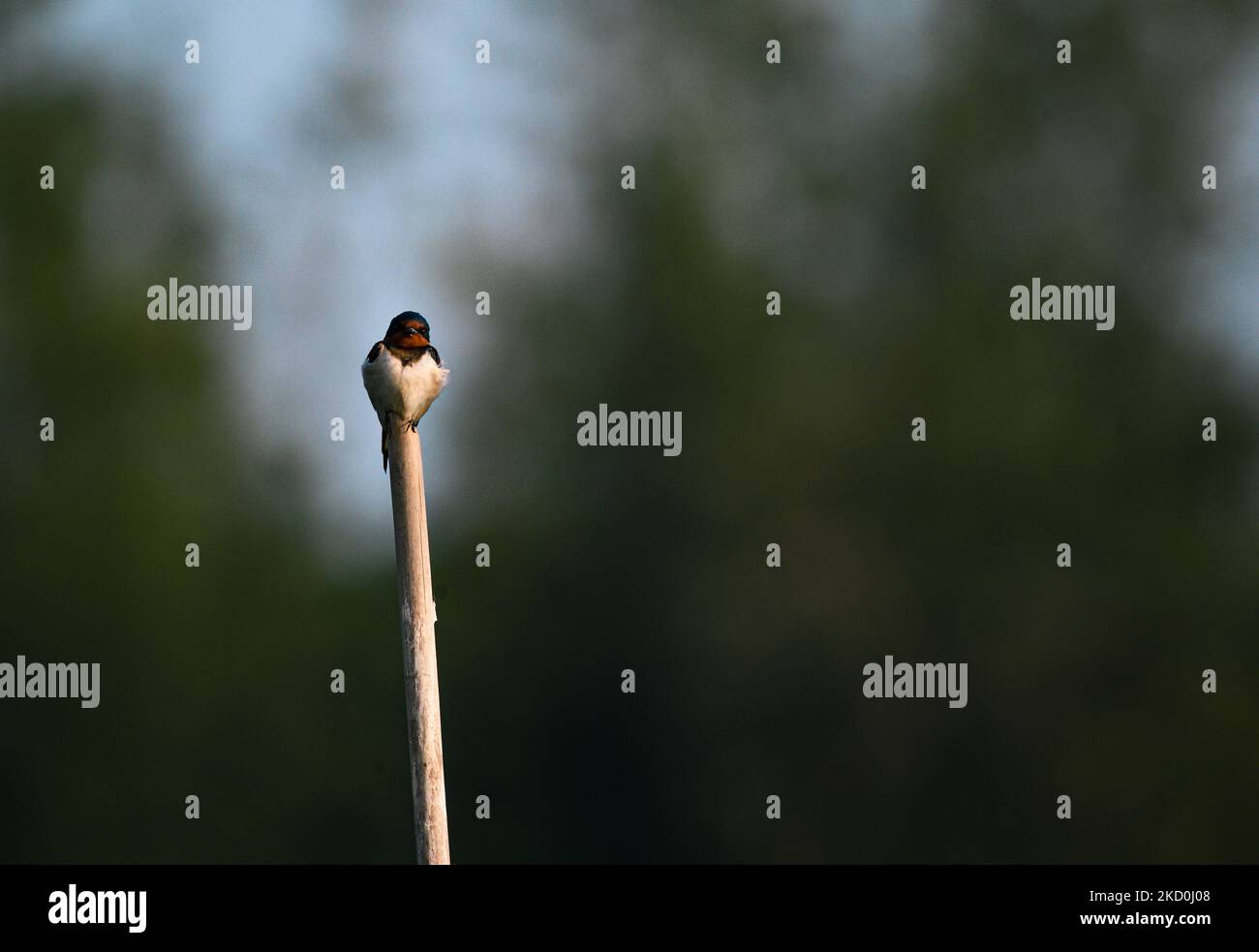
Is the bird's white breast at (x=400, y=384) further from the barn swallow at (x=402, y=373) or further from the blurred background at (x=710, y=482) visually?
the blurred background at (x=710, y=482)

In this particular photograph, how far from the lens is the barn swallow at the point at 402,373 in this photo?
4.97m

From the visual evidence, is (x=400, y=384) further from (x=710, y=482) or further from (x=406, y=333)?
(x=710, y=482)

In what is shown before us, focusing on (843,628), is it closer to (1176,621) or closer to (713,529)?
(713,529)

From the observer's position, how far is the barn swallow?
196 inches

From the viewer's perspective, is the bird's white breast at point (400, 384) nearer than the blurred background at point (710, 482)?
Yes

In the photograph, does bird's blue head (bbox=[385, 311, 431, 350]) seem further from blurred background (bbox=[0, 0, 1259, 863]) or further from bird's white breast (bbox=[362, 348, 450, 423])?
blurred background (bbox=[0, 0, 1259, 863])

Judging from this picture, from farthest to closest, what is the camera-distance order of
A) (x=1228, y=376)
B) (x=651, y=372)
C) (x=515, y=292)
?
(x=515, y=292) < (x=651, y=372) < (x=1228, y=376)

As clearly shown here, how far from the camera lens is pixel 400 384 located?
4.98 meters

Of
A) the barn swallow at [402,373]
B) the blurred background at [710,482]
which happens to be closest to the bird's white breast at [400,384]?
the barn swallow at [402,373]

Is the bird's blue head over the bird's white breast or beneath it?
over

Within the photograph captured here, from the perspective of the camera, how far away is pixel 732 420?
1031 inches

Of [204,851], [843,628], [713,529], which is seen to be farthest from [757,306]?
[204,851]

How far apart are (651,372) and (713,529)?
321 centimetres

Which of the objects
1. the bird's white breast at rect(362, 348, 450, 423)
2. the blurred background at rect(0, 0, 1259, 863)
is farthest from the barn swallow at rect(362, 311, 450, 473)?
Answer: the blurred background at rect(0, 0, 1259, 863)
